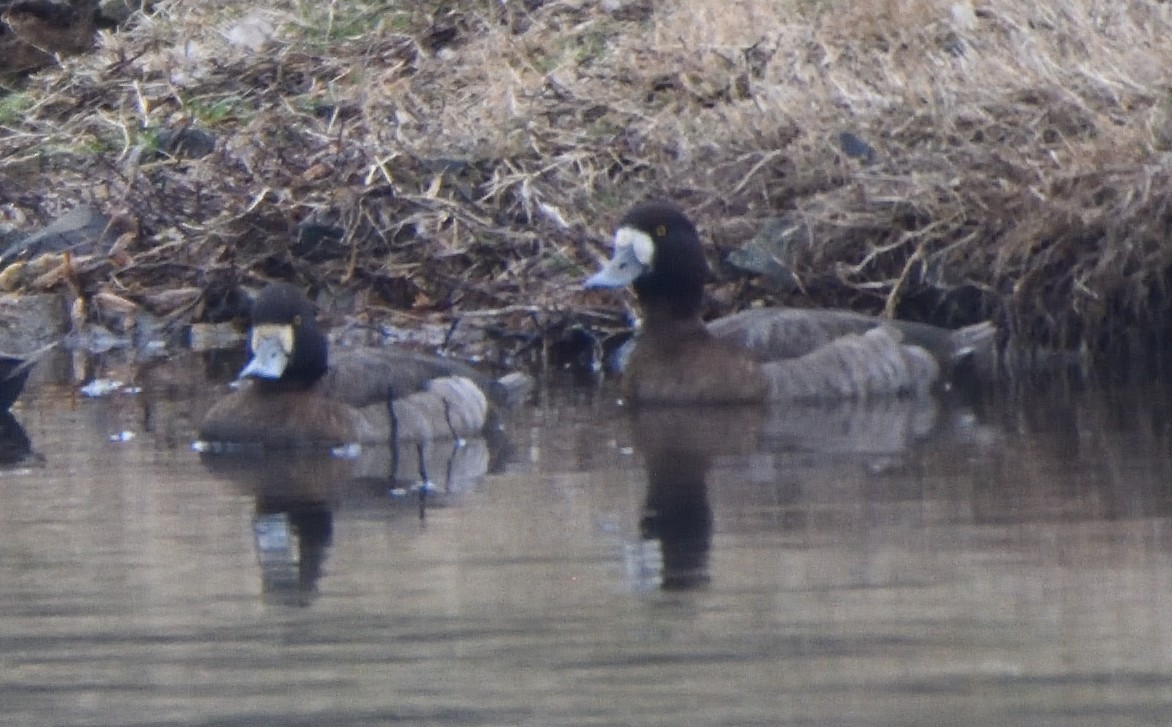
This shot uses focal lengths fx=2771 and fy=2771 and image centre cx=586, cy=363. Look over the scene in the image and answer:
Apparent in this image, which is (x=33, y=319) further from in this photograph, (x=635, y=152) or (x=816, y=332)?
(x=816, y=332)

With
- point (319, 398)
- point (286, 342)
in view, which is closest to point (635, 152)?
point (286, 342)

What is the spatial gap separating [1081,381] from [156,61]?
9331mm

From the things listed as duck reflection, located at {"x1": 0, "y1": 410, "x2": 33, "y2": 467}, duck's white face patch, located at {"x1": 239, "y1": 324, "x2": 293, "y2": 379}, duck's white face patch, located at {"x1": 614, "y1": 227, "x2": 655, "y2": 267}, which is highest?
duck's white face patch, located at {"x1": 614, "y1": 227, "x2": 655, "y2": 267}

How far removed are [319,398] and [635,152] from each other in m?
4.72

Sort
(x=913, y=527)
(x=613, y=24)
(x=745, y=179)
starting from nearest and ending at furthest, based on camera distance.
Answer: (x=913, y=527) → (x=745, y=179) → (x=613, y=24)

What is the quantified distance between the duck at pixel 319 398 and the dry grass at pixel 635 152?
9.67 ft

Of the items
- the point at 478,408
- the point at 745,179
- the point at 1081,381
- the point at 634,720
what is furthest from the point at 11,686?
the point at 745,179

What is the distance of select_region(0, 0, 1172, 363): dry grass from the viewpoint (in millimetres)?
13781

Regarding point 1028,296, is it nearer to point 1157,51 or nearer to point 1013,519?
point 1157,51

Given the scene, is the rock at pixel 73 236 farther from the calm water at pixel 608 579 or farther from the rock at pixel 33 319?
the calm water at pixel 608 579

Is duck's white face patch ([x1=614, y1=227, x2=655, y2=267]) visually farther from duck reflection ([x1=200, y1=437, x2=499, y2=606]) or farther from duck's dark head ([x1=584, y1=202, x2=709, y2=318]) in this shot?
duck reflection ([x1=200, y1=437, x2=499, y2=606])

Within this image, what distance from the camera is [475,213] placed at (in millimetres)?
15586

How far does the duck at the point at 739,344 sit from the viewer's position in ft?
42.4

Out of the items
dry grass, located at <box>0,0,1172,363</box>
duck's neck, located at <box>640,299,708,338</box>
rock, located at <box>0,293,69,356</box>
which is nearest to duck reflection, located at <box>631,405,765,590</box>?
duck's neck, located at <box>640,299,708,338</box>
